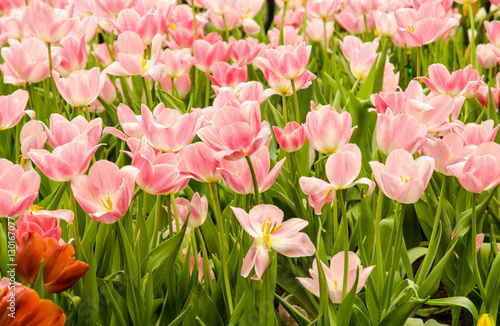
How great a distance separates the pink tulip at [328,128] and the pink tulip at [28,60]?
71 cm

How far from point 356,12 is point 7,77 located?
1132 mm

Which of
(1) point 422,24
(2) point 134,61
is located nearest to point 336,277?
(2) point 134,61

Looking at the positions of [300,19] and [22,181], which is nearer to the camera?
[22,181]

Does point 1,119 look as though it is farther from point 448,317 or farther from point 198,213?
point 448,317

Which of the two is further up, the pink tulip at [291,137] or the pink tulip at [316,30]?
the pink tulip at [291,137]

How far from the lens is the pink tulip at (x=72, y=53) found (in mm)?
1456

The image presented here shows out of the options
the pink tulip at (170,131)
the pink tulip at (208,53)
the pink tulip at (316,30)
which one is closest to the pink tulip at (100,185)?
the pink tulip at (170,131)

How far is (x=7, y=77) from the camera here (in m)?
1.45

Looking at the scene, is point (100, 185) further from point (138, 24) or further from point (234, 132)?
point (138, 24)

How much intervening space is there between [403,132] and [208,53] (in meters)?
0.74

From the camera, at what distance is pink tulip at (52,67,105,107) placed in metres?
1.13

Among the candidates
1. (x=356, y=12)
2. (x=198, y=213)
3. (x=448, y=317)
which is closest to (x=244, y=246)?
(x=198, y=213)

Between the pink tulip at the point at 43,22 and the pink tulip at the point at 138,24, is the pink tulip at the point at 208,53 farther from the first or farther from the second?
the pink tulip at the point at 43,22

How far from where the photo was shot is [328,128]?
2.87ft
